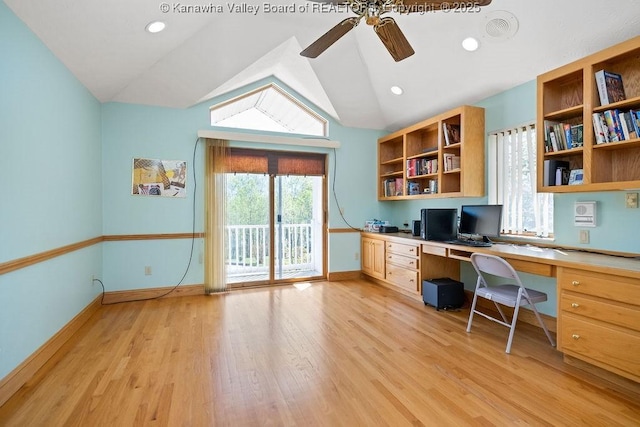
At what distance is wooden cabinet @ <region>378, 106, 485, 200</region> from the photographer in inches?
140

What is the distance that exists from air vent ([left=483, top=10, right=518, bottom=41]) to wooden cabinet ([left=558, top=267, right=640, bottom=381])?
2105 mm

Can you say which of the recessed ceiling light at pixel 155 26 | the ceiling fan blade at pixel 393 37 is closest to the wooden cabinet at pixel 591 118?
the ceiling fan blade at pixel 393 37

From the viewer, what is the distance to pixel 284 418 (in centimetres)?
174

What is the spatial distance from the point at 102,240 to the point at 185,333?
1.86 meters

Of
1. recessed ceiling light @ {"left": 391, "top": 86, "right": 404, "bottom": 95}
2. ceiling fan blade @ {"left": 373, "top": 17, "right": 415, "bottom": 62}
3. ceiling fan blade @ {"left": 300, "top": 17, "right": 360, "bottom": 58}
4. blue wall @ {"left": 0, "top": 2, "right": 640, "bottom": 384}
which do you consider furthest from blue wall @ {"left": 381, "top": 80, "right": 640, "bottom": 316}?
ceiling fan blade @ {"left": 300, "top": 17, "right": 360, "bottom": 58}

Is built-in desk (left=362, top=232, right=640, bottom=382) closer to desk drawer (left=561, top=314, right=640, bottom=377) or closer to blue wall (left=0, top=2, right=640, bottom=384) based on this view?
desk drawer (left=561, top=314, right=640, bottom=377)

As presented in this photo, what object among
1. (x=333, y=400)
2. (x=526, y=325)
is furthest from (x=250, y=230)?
(x=526, y=325)

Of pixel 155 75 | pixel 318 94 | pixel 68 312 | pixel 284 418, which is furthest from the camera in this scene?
pixel 318 94

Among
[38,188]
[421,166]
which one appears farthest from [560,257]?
[38,188]

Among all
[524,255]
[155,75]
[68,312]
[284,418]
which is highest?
[155,75]

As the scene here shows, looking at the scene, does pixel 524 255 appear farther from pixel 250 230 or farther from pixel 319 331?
pixel 250 230

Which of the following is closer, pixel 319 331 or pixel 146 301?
pixel 319 331

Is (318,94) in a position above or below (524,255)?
above

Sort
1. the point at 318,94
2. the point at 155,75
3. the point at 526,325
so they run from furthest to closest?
the point at 318,94
the point at 155,75
the point at 526,325
